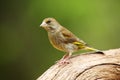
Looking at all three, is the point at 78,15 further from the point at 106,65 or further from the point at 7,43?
the point at 106,65

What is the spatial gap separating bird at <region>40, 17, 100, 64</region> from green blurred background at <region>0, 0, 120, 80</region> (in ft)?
15.8

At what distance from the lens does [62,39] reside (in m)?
7.97

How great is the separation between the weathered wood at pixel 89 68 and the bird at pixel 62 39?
0.47 metres

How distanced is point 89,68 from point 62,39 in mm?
1044

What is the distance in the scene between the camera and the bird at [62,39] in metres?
7.82

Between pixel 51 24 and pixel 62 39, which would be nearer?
pixel 51 24

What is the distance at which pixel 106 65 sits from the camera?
7129 millimetres

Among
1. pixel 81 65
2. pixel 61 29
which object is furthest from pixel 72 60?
pixel 61 29

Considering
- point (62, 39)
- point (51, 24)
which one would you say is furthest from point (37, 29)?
point (51, 24)

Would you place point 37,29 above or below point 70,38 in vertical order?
above

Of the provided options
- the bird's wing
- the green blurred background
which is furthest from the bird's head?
the green blurred background

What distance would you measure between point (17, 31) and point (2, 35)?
27 centimetres

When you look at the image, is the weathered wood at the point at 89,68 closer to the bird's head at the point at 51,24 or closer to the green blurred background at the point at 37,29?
the bird's head at the point at 51,24

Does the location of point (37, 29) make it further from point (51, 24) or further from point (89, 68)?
point (89, 68)
